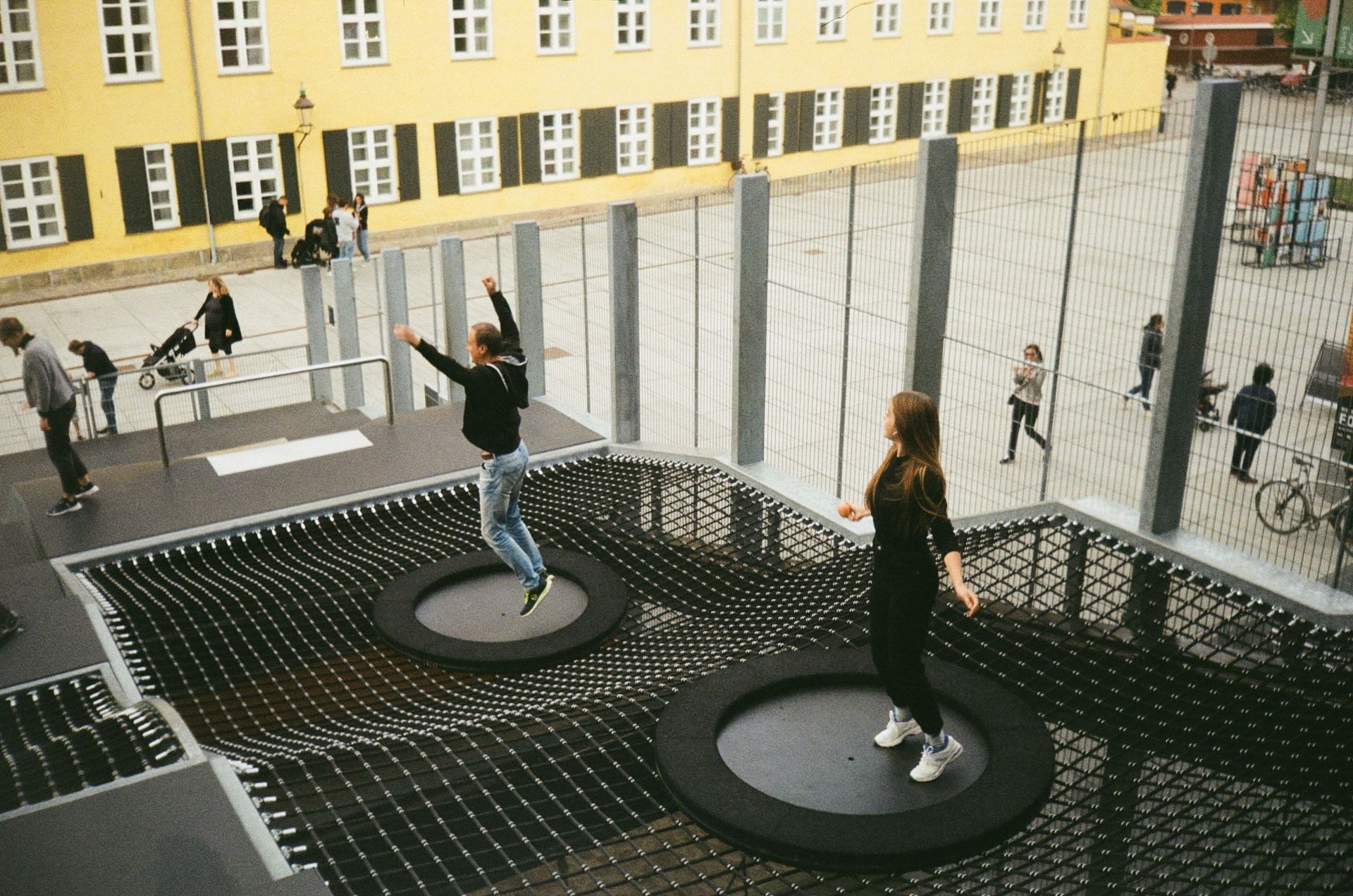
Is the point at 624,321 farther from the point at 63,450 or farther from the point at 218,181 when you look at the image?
the point at 218,181

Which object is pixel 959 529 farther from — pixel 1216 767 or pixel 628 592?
pixel 1216 767

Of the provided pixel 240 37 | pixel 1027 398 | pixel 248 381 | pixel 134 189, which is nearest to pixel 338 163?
pixel 240 37

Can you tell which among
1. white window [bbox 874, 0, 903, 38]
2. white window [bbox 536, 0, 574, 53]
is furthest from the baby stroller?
white window [bbox 874, 0, 903, 38]

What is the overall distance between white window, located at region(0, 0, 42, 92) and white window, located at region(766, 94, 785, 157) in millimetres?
15486

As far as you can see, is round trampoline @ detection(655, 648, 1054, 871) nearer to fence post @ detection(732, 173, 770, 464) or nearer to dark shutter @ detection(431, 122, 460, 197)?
fence post @ detection(732, 173, 770, 464)

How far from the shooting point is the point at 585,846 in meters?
5.69

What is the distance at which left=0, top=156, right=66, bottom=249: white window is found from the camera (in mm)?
22234

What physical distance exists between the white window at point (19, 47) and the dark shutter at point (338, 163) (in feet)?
16.8

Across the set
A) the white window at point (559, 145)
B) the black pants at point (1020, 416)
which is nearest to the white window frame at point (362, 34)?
the white window at point (559, 145)

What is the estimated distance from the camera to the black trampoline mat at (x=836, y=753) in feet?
18.2

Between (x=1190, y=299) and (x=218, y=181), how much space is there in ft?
68.0

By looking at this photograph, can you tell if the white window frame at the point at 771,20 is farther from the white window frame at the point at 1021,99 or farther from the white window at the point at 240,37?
the white window at the point at 240,37

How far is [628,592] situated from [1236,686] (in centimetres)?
351

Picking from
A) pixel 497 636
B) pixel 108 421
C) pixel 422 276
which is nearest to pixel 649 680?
pixel 497 636
